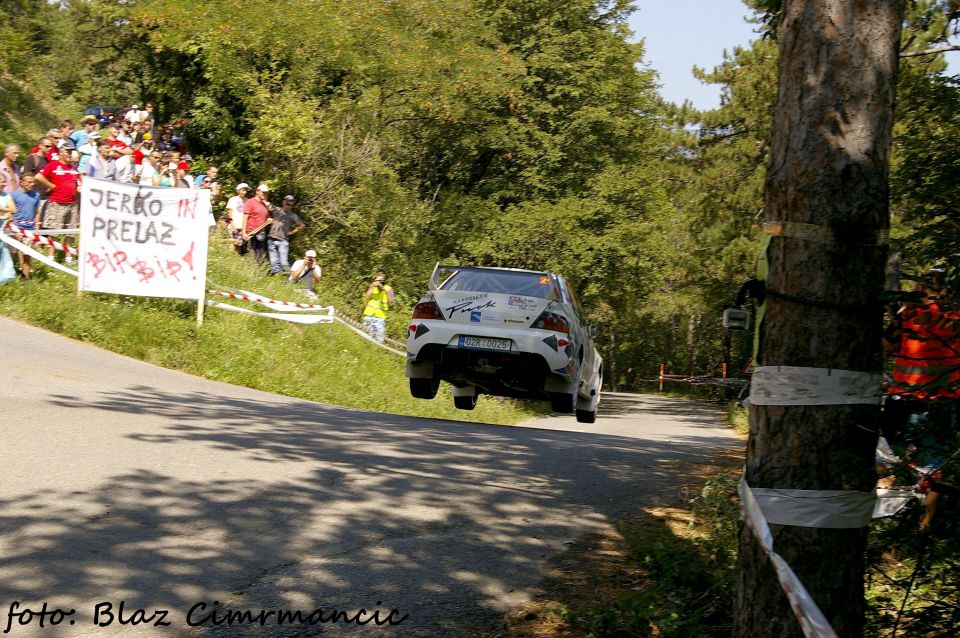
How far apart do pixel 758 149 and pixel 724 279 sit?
20.0ft

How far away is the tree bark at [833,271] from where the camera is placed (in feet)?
14.5

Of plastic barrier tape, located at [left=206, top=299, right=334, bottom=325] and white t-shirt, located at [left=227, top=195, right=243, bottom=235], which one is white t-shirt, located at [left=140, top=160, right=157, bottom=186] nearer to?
white t-shirt, located at [left=227, top=195, right=243, bottom=235]

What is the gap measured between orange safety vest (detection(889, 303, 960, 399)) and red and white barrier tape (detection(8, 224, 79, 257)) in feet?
51.3

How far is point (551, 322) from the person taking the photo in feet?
41.0

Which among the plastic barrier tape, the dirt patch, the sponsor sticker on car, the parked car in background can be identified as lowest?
the dirt patch

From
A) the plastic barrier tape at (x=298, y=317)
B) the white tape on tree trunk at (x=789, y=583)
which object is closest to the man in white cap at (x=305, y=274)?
the plastic barrier tape at (x=298, y=317)

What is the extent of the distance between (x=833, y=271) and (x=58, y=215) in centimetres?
1694

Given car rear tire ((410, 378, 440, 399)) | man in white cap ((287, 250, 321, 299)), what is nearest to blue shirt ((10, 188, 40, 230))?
man in white cap ((287, 250, 321, 299))

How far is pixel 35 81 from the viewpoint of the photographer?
41500 millimetres

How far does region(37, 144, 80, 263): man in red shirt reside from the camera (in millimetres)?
18516

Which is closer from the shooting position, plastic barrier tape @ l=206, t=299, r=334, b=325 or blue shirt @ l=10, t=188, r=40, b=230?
blue shirt @ l=10, t=188, r=40, b=230

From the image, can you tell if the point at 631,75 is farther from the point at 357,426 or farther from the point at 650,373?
the point at 650,373

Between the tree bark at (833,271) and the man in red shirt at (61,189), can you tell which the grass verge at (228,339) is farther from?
the tree bark at (833,271)

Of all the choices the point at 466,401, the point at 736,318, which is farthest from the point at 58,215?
the point at 736,318
